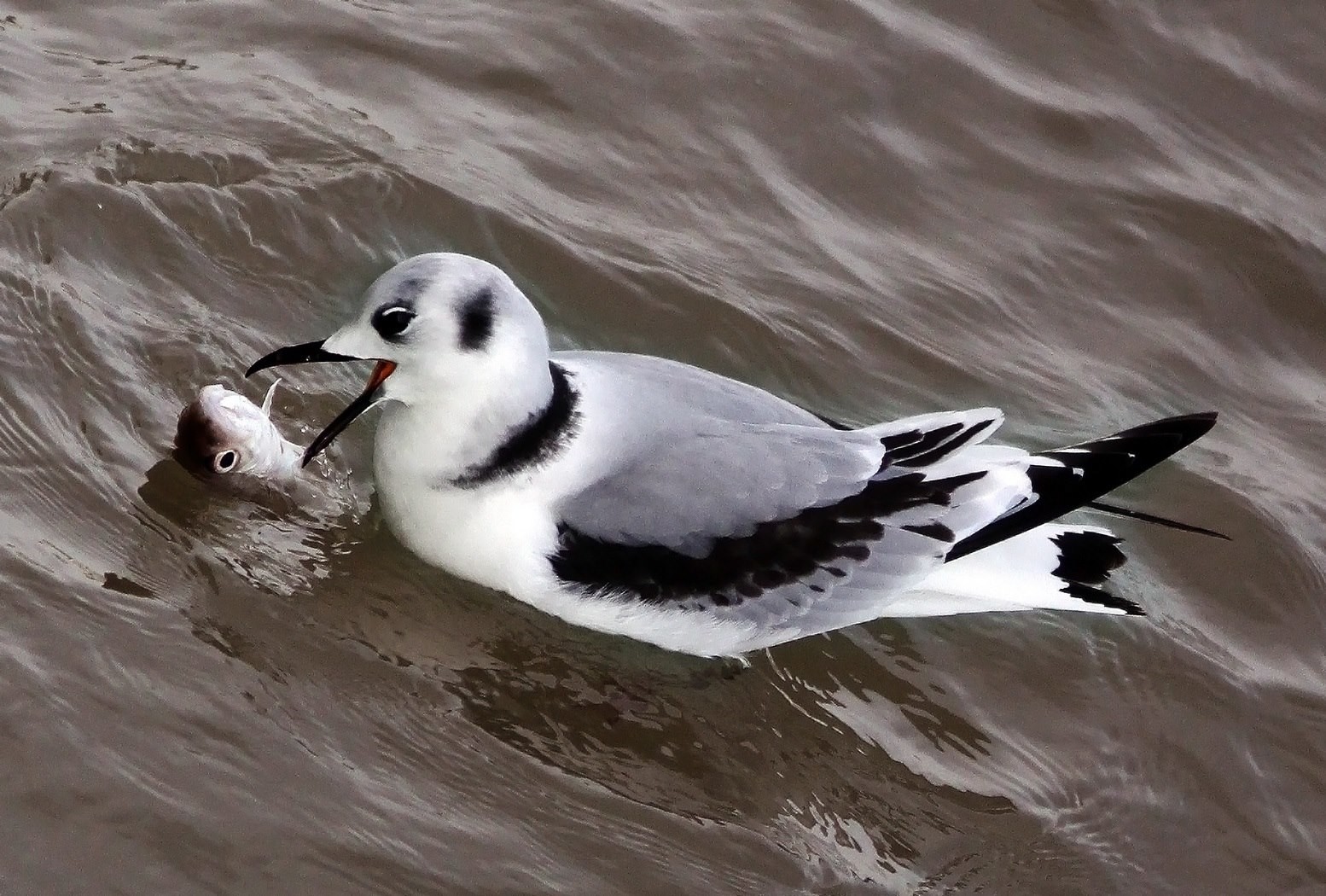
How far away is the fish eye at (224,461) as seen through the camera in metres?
4.98

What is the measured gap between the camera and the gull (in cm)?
499

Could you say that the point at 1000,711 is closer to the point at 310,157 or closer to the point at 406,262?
the point at 406,262

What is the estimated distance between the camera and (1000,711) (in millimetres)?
5508

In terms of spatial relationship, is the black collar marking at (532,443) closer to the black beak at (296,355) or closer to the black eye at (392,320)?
the black eye at (392,320)

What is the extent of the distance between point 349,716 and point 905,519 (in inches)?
73.8

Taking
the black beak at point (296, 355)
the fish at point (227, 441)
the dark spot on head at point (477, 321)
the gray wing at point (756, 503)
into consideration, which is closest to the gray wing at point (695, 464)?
the gray wing at point (756, 503)

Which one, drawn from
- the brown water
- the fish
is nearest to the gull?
the fish

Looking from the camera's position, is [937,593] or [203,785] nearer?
[203,785]

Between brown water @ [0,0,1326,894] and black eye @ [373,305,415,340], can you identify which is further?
black eye @ [373,305,415,340]

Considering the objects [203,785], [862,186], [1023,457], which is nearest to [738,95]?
[862,186]

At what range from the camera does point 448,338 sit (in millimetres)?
4926

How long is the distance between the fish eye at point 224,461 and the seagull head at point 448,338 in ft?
0.91

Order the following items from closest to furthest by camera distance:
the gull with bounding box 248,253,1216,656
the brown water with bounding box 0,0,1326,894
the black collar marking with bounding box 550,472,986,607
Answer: the brown water with bounding box 0,0,1326,894 → the gull with bounding box 248,253,1216,656 → the black collar marking with bounding box 550,472,986,607

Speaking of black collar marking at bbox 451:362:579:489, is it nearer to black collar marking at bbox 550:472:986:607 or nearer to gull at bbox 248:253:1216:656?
gull at bbox 248:253:1216:656
